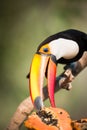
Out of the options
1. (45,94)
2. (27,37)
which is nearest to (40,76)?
(45,94)

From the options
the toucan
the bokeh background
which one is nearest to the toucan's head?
the toucan

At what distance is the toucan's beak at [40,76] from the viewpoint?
1.29m

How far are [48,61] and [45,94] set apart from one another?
0.12m

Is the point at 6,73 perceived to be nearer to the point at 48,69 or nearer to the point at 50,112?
the point at 48,69

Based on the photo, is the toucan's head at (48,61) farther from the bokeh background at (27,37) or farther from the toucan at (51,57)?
the bokeh background at (27,37)

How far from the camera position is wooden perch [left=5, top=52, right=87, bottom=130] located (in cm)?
141

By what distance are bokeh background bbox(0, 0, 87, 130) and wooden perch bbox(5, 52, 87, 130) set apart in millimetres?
766

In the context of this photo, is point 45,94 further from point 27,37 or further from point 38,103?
point 27,37

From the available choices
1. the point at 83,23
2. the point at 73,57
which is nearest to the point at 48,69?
the point at 73,57

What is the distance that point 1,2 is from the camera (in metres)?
2.27

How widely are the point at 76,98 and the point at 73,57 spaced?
0.91m

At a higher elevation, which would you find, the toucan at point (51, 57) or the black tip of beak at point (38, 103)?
the toucan at point (51, 57)

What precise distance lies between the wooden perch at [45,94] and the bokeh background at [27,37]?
0.77m

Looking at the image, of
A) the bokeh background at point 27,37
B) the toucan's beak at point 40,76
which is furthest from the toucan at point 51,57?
the bokeh background at point 27,37
